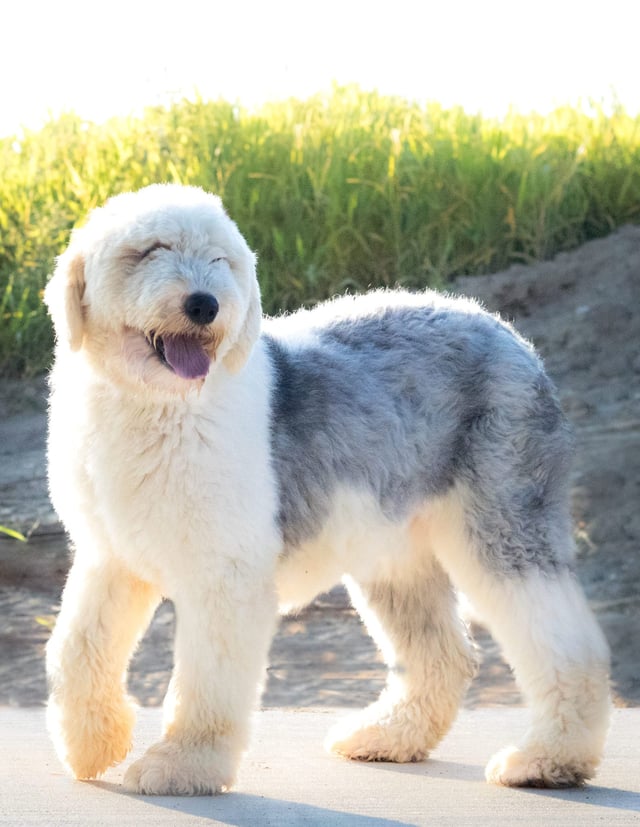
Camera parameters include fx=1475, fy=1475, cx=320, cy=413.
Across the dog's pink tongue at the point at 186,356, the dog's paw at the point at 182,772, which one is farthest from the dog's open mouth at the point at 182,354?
the dog's paw at the point at 182,772

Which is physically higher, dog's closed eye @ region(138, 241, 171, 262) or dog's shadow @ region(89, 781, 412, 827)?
dog's closed eye @ region(138, 241, 171, 262)

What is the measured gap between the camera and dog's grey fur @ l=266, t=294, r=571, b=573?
5.04 metres

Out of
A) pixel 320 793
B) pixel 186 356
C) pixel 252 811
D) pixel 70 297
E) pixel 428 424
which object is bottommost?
→ pixel 320 793

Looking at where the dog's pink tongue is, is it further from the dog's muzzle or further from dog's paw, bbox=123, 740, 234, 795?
dog's paw, bbox=123, 740, 234, 795

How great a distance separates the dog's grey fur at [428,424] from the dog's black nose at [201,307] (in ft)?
2.13

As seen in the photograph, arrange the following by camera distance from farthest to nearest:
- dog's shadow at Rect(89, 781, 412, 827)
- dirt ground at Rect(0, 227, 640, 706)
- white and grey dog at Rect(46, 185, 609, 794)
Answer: dirt ground at Rect(0, 227, 640, 706) → white and grey dog at Rect(46, 185, 609, 794) → dog's shadow at Rect(89, 781, 412, 827)

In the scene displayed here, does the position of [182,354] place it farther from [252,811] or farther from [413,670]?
[413,670]

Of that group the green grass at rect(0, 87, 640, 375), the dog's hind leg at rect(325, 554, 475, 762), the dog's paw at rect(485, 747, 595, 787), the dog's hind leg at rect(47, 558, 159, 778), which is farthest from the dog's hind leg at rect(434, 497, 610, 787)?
the green grass at rect(0, 87, 640, 375)

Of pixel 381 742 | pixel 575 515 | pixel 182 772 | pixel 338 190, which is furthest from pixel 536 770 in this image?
pixel 338 190

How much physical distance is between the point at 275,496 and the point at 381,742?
4.09 feet

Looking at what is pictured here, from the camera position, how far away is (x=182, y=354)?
4512 millimetres

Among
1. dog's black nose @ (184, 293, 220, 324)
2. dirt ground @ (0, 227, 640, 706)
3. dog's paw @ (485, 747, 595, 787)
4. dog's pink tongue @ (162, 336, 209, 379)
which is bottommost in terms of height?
dirt ground @ (0, 227, 640, 706)

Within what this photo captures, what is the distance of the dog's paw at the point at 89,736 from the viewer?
494cm

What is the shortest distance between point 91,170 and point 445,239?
2878mm
